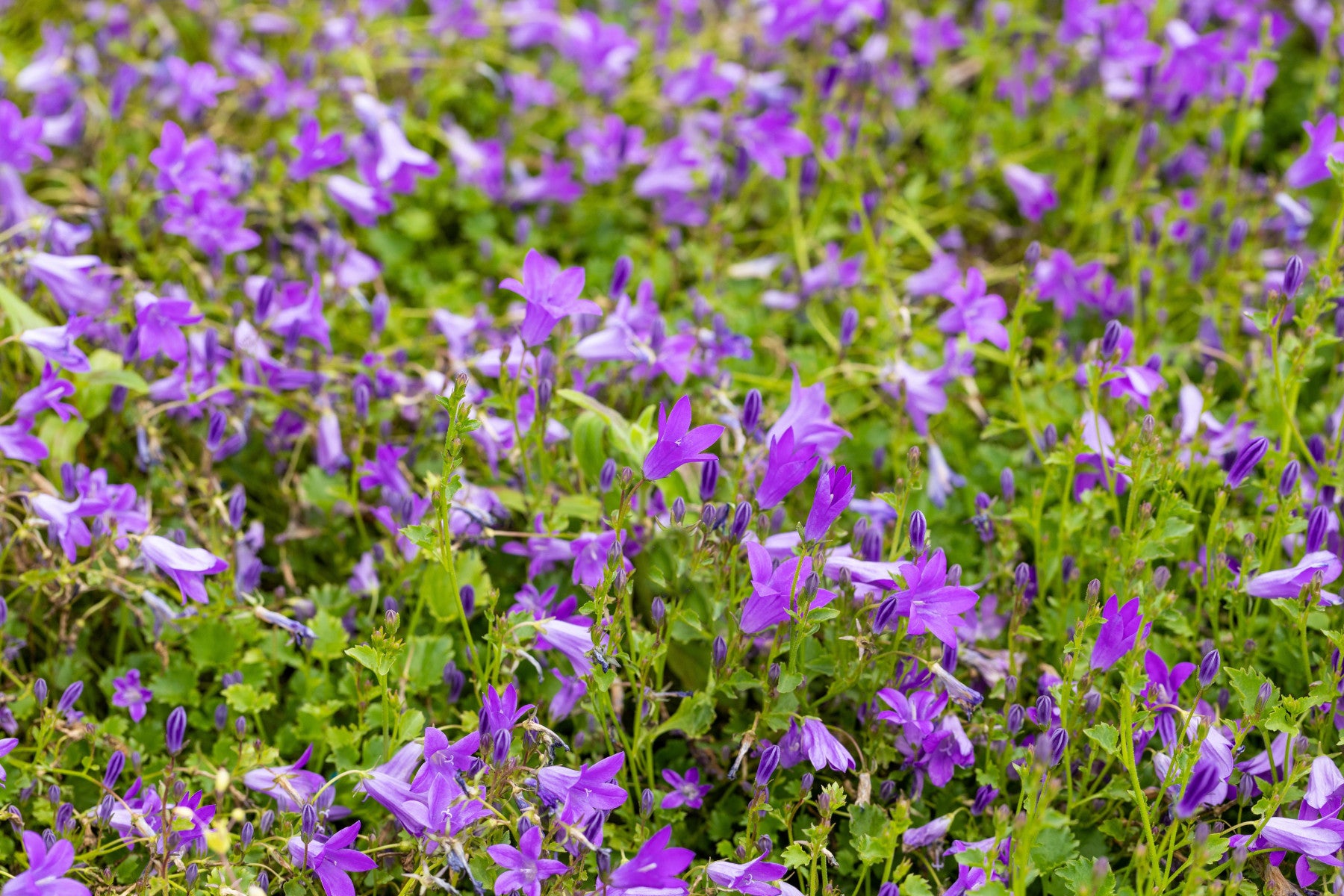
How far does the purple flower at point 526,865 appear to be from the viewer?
77.5 inches

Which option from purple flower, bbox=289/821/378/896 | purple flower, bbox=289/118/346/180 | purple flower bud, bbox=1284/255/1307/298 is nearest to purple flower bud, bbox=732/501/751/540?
purple flower, bbox=289/821/378/896

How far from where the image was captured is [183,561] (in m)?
2.37

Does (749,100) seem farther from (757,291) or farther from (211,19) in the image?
(211,19)

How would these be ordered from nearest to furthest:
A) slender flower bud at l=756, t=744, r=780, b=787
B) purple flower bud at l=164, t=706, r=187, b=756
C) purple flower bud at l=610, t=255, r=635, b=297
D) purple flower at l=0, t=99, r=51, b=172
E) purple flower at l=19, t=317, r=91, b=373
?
slender flower bud at l=756, t=744, r=780, b=787, purple flower bud at l=164, t=706, r=187, b=756, purple flower at l=19, t=317, r=91, b=373, purple flower bud at l=610, t=255, r=635, b=297, purple flower at l=0, t=99, r=51, b=172

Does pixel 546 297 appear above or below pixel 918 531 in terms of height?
above

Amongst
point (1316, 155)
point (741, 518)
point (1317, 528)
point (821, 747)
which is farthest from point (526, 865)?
point (1316, 155)

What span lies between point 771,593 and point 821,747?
34 cm

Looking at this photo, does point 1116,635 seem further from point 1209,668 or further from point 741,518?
point 741,518

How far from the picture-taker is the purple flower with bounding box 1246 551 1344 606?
2.32 m

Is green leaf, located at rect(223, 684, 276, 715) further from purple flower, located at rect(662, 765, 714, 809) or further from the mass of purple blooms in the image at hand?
purple flower, located at rect(662, 765, 714, 809)

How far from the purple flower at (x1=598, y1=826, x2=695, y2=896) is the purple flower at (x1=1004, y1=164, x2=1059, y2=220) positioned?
8.97 ft

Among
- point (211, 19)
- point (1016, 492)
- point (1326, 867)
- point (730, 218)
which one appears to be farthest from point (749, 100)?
point (1326, 867)

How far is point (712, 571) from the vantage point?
2.42 meters

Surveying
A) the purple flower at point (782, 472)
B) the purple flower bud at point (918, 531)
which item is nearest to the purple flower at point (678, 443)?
the purple flower at point (782, 472)
